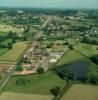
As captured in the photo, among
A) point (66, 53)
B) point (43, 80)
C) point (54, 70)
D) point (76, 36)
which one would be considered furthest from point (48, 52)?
point (76, 36)

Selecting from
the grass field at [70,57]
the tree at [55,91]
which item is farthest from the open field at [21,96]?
the grass field at [70,57]

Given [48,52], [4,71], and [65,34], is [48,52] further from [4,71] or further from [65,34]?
[65,34]

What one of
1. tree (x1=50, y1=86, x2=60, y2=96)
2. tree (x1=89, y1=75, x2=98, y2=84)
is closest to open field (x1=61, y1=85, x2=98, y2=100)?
tree (x1=50, y1=86, x2=60, y2=96)

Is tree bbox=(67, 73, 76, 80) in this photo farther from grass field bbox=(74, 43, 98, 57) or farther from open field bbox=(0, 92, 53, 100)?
grass field bbox=(74, 43, 98, 57)

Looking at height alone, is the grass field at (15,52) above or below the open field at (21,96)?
below

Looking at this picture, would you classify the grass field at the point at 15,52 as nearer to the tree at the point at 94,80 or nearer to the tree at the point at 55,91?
the tree at the point at 94,80

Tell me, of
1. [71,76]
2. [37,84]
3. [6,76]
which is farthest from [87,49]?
[37,84]

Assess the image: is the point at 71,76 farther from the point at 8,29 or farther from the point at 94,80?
the point at 8,29
